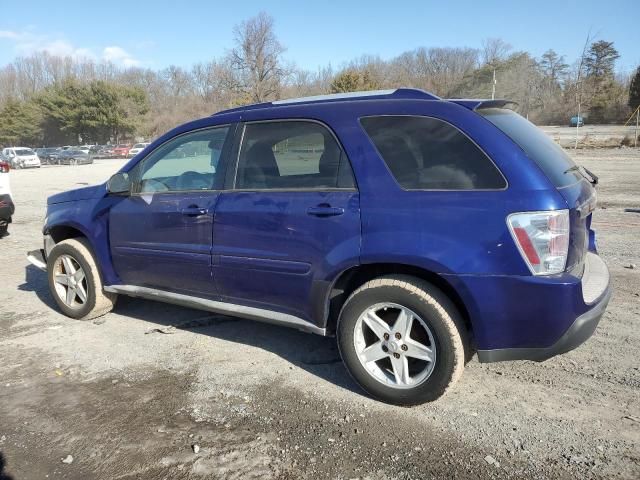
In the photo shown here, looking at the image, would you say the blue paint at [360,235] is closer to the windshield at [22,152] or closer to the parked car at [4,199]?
the parked car at [4,199]

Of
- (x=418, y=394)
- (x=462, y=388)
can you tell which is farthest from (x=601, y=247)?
(x=418, y=394)

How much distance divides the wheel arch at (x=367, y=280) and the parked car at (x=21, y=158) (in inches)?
1778


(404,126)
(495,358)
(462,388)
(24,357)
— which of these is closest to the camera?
(495,358)

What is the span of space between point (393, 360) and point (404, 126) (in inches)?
56.1

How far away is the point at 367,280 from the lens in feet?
10.6

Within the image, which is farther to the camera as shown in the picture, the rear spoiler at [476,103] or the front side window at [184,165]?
the front side window at [184,165]

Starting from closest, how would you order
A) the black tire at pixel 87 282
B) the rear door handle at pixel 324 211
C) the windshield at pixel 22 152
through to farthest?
the rear door handle at pixel 324 211 → the black tire at pixel 87 282 → the windshield at pixel 22 152

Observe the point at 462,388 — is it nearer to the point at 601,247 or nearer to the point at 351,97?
the point at 351,97

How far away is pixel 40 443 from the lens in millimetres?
2916

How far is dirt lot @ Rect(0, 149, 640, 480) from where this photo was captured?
2641 millimetres

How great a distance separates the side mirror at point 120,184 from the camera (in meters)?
4.25

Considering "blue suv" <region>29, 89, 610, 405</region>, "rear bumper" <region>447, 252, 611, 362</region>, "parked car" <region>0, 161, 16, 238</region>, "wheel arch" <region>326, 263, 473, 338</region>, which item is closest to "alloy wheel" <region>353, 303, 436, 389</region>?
"blue suv" <region>29, 89, 610, 405</region>

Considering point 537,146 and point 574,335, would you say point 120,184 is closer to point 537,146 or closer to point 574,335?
point 537,146

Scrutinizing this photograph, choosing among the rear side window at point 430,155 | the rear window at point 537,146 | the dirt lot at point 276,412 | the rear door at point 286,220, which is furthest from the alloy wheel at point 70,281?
the rear window at point 537,146
